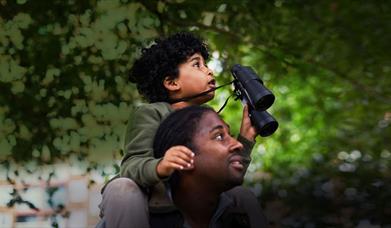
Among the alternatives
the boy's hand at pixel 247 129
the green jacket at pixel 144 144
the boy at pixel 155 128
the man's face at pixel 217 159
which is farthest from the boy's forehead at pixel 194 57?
the man's face at pixel 217 159

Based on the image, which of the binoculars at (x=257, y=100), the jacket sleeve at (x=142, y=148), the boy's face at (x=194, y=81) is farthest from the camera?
the boy's face at (x=194, y=81)

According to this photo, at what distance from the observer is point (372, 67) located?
509 cm

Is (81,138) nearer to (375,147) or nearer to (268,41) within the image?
(268,41)

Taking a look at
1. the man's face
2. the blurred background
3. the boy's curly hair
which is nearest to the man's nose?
the man's face

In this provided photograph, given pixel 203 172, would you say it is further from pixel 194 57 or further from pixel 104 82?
pixel 104 82

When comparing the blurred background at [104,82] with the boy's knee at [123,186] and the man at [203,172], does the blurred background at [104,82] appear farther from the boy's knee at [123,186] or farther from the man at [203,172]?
the boy's knee at [123,186]

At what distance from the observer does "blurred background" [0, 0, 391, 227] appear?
5070 millimetres

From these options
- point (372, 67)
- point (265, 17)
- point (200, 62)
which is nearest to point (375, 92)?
point (372, 67)

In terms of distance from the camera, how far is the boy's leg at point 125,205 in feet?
7.64

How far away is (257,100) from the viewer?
253 cm

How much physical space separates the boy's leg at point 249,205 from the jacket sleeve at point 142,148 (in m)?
0.30

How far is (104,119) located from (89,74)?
1.01ft

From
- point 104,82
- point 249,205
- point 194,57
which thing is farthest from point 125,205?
point 104,82

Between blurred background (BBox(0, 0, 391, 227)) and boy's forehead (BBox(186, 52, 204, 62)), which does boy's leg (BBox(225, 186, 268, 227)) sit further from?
blurred background (BBox(0, 0, 391, 227))
